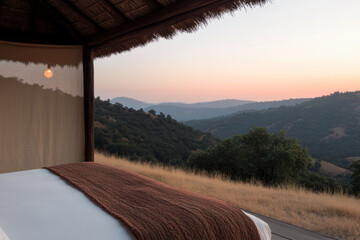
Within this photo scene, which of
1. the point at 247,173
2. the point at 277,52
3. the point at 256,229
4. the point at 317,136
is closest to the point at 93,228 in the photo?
the point at 256,229

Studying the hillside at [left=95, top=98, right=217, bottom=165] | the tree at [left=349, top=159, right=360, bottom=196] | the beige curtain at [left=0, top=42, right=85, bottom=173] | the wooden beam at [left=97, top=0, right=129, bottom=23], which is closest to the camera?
the wooden beam at [left=97, top=0, right=129, bottom=23]

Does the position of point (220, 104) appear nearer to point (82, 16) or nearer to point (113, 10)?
point (82, 16)

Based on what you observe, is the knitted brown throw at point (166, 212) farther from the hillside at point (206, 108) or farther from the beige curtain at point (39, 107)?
the hillside at point (206, 108)

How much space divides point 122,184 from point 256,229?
3.05 ft

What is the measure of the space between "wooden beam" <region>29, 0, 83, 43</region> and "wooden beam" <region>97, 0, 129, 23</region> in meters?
1.05

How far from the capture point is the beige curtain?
4051 millimetres

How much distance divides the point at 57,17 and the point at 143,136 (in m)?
11.7

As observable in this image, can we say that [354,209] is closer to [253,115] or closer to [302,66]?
[302,66]

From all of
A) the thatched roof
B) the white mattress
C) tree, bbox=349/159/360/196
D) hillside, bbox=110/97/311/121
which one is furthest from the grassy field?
hillside, bbox=110/97/311/121

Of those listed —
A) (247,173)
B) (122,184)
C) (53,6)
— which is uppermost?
(53,6)

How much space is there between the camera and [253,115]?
72.9 ft

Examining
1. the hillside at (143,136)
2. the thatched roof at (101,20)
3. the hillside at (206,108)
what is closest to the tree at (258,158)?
the hillside at (143,136)

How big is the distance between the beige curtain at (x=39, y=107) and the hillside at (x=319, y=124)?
35.3 ft

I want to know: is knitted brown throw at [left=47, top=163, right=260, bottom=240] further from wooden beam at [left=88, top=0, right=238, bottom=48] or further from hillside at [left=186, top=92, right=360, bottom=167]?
hillside at [left=186, top=92, right=360, bottom=167]
